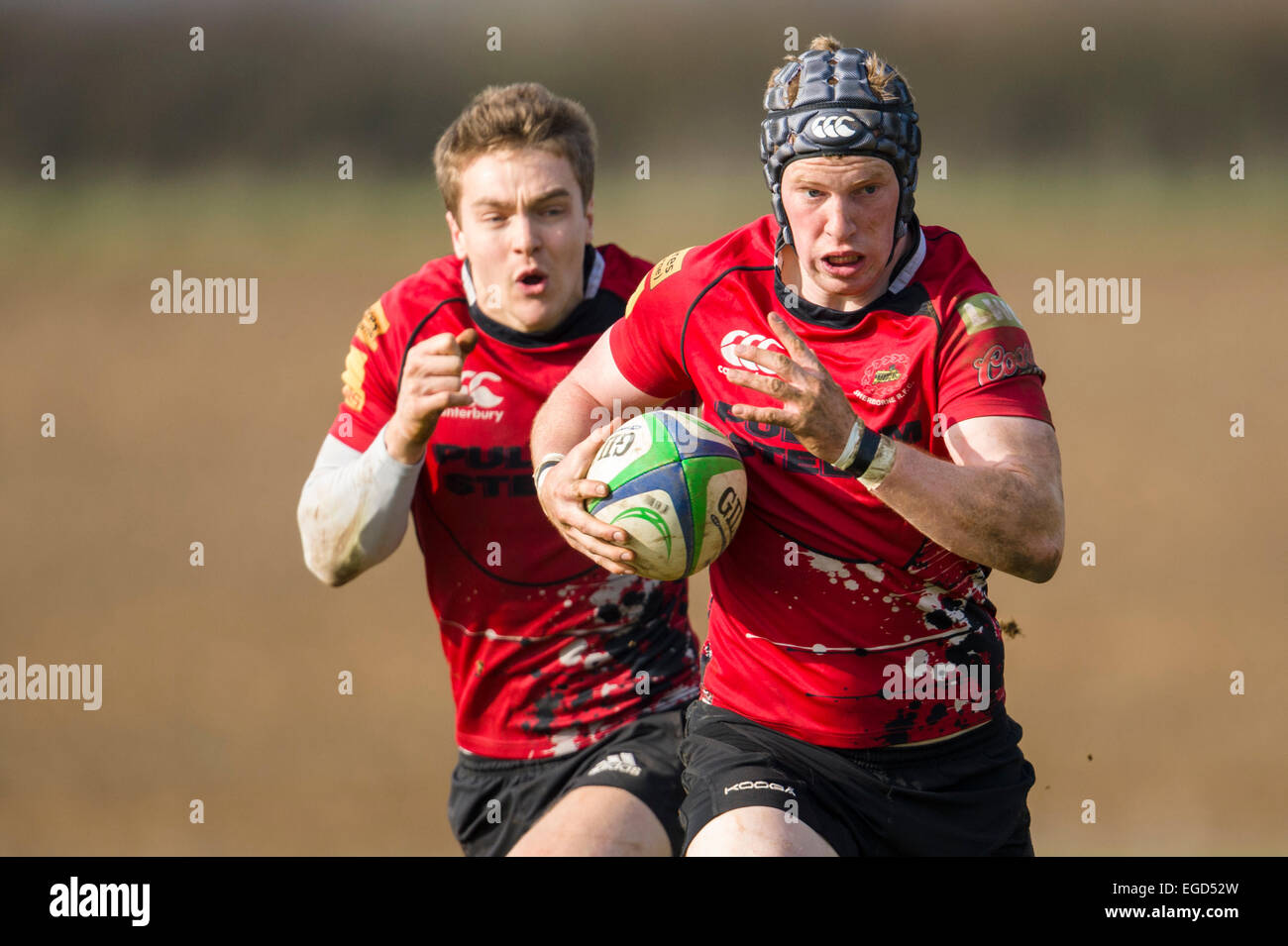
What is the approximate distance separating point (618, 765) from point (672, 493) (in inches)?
56.0

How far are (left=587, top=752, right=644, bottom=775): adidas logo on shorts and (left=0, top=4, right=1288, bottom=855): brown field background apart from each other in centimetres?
355

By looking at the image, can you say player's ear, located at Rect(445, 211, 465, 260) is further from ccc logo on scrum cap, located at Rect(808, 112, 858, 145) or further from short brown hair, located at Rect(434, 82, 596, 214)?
ccc logo on scrum cap, located at Rect(808, 112, 858, 145)

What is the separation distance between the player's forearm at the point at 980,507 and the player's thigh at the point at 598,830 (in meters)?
1.74

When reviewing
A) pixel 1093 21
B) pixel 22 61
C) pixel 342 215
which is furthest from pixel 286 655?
pixel 1093 21

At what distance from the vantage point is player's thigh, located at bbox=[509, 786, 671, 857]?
16.0 ft

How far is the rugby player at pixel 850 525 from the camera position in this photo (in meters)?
4.14

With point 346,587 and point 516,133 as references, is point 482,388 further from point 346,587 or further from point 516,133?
point 346,587

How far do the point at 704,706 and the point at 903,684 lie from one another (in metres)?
0.68

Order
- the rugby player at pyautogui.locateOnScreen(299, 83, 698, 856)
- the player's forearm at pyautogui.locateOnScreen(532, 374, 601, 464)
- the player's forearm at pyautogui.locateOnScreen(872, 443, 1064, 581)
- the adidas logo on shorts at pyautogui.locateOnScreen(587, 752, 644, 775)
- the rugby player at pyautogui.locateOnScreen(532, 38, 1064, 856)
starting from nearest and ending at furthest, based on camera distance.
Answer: the player's forearm at pyautogui.locateOnScreen(872, 443, 1064, 581) < the rugby player at pyautogui.locateOnScreen(532, 38, 1064, 856) < the player's forearm at pyautogui.locateOnScreen(532, 374, 601, 464) < the adidas logo on shorts at pyautogui.locateOnScreen(587, 752, 644, 775) < the rugby player at pyautogui.locateOnScreen(299, 83, 698, 856)

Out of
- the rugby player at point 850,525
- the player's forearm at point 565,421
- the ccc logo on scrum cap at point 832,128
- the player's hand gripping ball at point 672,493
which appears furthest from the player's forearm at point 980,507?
the player's forearm at point 565,421

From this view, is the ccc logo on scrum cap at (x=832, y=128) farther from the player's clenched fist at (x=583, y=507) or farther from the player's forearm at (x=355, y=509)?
the player's forearm at (x=355, y=509)

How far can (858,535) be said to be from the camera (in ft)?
14.1

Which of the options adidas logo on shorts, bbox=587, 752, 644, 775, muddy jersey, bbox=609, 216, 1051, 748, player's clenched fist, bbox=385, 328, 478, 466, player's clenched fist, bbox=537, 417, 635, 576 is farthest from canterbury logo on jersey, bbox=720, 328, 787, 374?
adidas logo on shorts, bbox=587, 752, 644, 775

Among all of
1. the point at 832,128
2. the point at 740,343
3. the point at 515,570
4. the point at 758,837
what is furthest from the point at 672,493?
the point at 515,570
